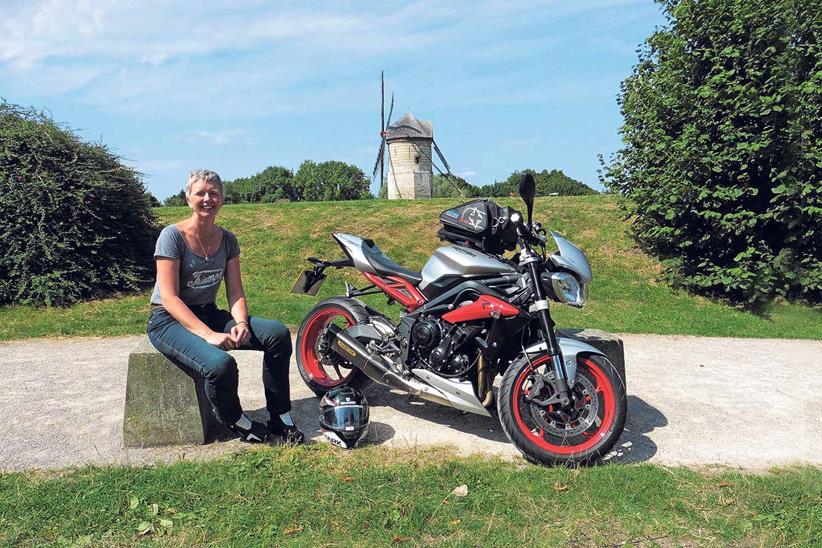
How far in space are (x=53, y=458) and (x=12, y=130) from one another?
8112 millimetres

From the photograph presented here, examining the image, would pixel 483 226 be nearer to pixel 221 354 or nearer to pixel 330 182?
pixel 221 354

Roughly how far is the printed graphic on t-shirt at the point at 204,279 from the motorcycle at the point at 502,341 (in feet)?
3.32

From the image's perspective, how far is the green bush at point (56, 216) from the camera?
391 inches

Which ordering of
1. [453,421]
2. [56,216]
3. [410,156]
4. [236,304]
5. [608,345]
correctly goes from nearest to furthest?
[236,304] → [453,421] → [608,345] → [56,216] → [410,156]

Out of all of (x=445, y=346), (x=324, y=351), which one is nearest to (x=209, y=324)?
(x=324, y=351)

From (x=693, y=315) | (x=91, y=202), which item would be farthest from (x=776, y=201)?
(x=91, y=202)

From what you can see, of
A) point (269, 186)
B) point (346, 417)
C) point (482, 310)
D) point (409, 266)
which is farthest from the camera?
point (269, 186)

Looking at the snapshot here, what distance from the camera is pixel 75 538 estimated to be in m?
2.96

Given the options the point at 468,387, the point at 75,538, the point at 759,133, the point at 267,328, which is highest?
the point at 759,133

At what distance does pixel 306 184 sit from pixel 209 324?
79.7m

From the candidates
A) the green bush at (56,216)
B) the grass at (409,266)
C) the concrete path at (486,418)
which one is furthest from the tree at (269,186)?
the concrete path at (486,418)

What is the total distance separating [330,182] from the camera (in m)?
82.4

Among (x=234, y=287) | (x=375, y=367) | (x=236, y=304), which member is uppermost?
(x=234, y=287)

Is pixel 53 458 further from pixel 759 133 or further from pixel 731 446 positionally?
pixel 759 133
